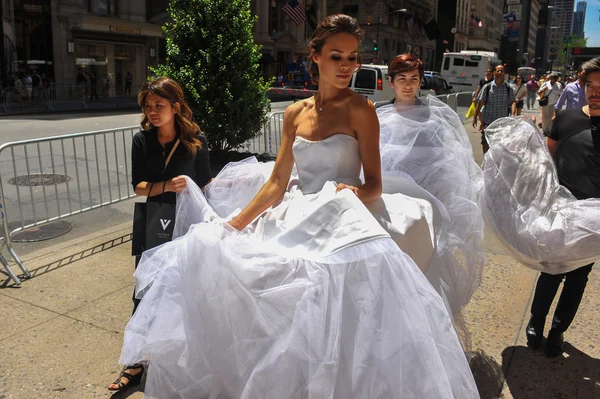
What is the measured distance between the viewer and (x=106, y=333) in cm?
381

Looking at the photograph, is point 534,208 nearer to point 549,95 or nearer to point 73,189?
point 73,189

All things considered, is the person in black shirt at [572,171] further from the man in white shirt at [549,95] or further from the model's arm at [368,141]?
the man in white shirt at [549,95]

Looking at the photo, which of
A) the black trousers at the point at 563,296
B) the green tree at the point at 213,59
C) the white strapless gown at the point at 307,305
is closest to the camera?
the white strapless gown at the point at 307,305

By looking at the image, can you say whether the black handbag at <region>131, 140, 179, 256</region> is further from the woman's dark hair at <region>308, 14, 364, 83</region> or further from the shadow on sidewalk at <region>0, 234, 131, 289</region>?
the shadow on sidewalk at <region>0, 234, 131, 289</region>

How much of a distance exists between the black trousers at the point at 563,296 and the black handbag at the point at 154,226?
252 cm

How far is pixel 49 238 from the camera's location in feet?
19.7

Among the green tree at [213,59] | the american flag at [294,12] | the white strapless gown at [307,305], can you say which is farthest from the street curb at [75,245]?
the american flag at [294,12]

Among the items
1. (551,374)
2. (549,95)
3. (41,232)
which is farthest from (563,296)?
(549,95)

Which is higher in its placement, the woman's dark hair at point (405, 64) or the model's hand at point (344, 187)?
the woman's dark hair at point (405, 64)

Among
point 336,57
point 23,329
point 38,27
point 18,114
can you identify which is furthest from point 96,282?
point 38,27

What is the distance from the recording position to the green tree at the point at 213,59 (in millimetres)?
6883

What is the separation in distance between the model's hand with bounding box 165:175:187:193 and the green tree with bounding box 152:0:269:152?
379 centimetres

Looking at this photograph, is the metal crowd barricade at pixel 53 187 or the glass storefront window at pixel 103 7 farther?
the glass storefront window at pixel 103 7

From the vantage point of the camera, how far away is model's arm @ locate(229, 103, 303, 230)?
2711 millimetres
